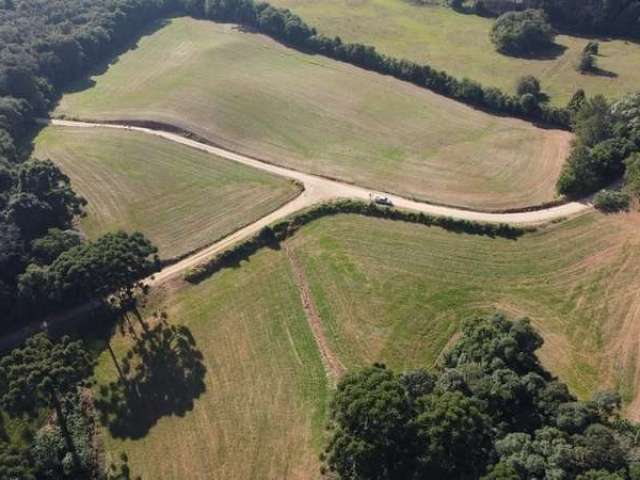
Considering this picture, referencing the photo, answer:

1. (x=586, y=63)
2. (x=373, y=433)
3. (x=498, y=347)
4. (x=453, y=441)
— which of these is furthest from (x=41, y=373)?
(x=586, y=63)

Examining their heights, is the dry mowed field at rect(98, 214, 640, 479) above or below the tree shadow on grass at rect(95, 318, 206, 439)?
above

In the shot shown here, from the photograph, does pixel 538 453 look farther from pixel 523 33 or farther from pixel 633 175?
pixel 523 33

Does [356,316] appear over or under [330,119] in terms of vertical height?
under

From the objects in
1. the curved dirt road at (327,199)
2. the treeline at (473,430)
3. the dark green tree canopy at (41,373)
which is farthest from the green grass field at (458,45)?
the dark green tree canopy at (41,373)

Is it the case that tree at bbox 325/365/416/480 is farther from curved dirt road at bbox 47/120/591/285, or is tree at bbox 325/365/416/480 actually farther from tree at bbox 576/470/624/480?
curved dirt road at bbox 47/120/591/285

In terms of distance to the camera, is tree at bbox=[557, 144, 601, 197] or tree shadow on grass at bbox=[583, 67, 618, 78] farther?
tree shadow on grass at bbox=[583, 67, 618, 78]

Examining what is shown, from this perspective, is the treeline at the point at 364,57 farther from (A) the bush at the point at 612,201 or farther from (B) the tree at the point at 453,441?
(B) the tree at the point at 453,441

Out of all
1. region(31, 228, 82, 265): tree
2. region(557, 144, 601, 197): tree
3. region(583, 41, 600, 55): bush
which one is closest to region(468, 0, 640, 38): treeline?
region(583, 41, 600, 55): bush
